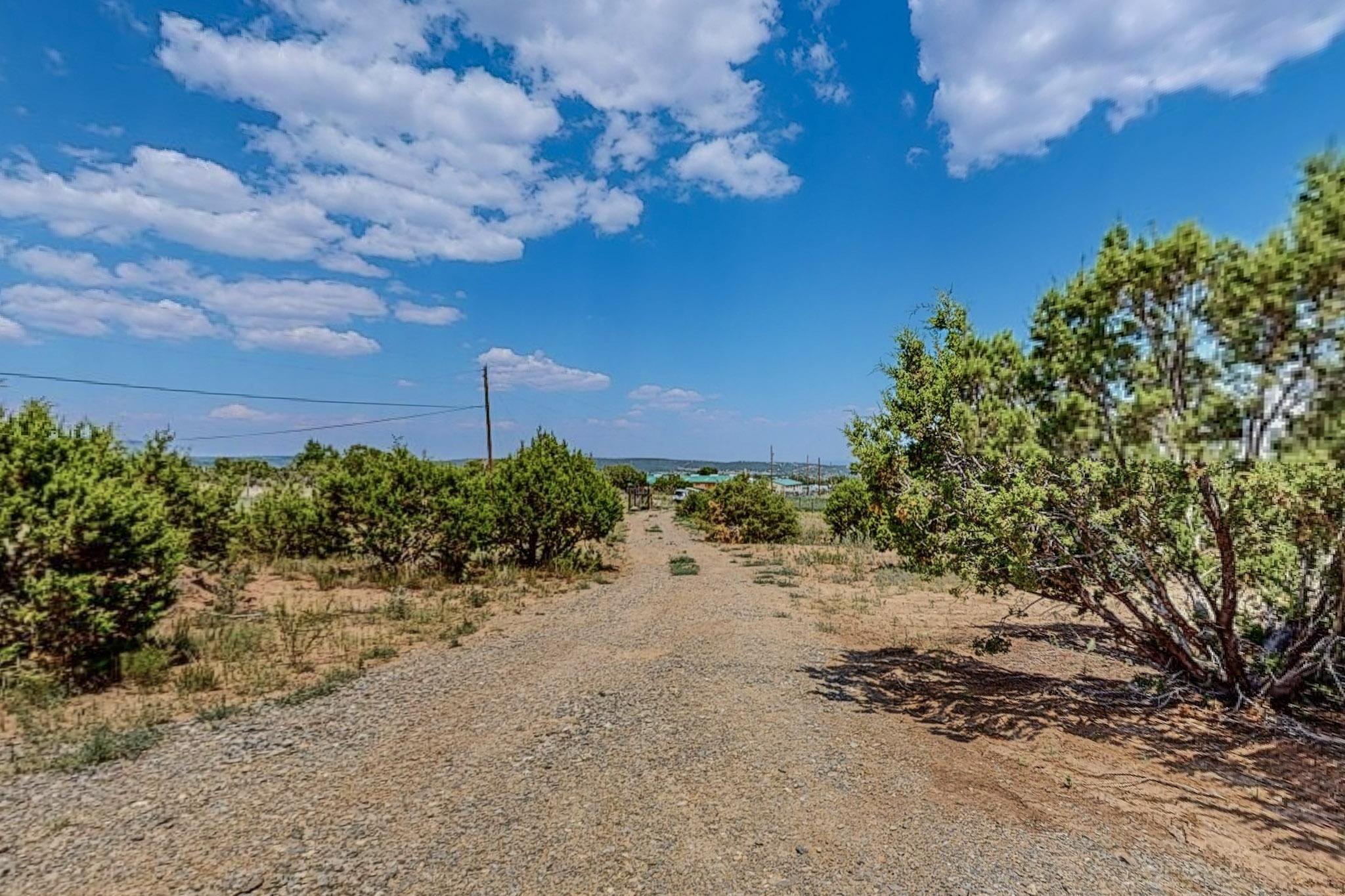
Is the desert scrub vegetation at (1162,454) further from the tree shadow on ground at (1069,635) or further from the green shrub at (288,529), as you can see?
the green shrub at (288,529)

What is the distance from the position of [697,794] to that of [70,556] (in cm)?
819

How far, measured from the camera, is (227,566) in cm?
1489

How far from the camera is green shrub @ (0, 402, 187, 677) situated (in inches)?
279

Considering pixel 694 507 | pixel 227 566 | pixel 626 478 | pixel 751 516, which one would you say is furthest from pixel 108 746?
pixel 626 478

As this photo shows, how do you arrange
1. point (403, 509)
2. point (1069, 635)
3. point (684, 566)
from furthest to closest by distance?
point (684, 566)
point (403, 509)
point (1069, 635)

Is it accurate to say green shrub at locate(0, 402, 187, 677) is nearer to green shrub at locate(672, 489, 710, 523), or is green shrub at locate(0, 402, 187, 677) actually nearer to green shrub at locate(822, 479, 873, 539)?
green shrub at locate(822, 479, 873, 539)

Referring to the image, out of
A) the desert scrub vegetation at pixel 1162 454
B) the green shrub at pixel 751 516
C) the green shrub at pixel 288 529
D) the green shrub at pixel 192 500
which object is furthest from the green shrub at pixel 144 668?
the green shrub at pixel 751 516

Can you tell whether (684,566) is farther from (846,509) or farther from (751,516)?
(846,509)

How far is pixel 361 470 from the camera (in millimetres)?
16375

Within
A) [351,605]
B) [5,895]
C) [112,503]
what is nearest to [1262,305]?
[5,895]

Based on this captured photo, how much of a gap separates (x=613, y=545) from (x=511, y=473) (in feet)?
30.8

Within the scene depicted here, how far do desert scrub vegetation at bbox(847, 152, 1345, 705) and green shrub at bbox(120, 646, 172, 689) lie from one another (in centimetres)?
923

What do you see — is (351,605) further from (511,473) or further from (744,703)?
(744,703)

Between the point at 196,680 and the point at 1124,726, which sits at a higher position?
the point at 196,680
